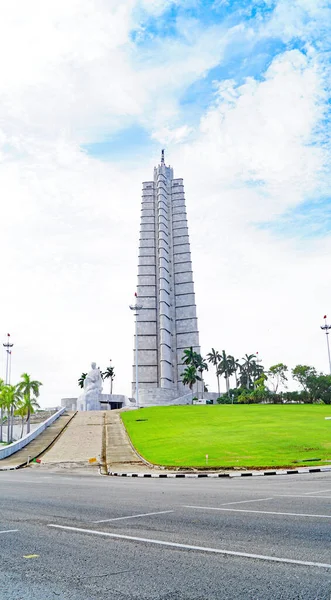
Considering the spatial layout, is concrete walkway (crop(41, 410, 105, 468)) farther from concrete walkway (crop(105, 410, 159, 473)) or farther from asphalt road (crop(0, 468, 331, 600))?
asphalt road (crop(0, 468, 331, 600))

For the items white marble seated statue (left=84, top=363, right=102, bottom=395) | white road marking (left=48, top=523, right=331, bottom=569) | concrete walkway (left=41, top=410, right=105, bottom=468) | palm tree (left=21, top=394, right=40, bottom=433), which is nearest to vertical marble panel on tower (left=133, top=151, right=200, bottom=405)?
white marble seated statue (left=84, top=363, right=102, bottom=395)

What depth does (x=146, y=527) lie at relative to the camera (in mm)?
8203

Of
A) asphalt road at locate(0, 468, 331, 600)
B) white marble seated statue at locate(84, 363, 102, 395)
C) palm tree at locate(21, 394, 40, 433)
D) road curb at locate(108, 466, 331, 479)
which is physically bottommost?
road curb at locate(108, 466, 331, 479)

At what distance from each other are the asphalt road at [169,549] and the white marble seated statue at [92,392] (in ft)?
206

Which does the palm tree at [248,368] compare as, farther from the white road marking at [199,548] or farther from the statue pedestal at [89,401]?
the white road marking at [199,548]

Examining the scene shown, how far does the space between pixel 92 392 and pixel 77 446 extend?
37235 millimetres

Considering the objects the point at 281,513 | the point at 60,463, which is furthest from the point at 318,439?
the point at 281,513

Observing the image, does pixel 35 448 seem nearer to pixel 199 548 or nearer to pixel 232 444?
pixel 232 444

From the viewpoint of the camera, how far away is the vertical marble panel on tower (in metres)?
102

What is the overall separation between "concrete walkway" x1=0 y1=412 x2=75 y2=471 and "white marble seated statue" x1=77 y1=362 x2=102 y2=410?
62.2 ft

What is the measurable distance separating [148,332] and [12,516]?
9594 cm

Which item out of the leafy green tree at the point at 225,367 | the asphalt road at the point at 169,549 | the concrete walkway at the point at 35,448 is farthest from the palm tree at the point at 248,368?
the asphalt road at the point at 169,549

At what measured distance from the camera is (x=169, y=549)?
259 inches

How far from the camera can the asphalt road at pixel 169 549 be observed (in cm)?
496
